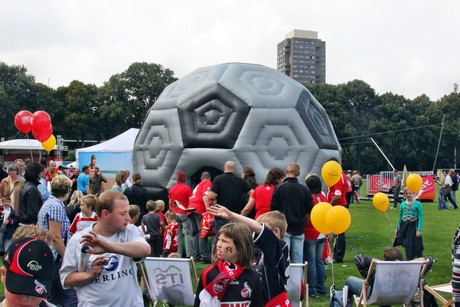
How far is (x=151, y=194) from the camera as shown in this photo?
12.6 meters

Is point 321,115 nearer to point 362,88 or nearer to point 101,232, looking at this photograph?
point 101,232

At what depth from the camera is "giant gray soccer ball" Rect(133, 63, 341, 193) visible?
11672 millimetres

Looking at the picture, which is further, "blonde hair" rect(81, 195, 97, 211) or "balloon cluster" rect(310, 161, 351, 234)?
"balloon cluster" rect(310, 161, 351, 234)

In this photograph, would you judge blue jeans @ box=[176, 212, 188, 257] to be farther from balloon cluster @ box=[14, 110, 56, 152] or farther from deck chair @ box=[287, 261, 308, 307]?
balloon cluster @ box=[14, 110, 56, 152]

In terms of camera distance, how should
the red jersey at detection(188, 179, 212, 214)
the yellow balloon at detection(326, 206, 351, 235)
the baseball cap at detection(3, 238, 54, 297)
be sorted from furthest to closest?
the red jersey at detection(188, 179, 212, 214) < the yellow balloon at detection(326, 206, 351, 235) < the baseball cap at detection(3, 238, 54, 297)

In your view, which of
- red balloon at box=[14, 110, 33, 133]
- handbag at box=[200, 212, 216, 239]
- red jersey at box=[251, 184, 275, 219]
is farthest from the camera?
red balloon at box=[14, 110, 33, 133]

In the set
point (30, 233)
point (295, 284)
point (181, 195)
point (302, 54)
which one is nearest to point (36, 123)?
point (181, 195)

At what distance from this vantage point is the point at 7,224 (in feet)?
31.8

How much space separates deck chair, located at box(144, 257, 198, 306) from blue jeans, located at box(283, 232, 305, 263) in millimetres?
2053

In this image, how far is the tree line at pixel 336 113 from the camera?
5266cm

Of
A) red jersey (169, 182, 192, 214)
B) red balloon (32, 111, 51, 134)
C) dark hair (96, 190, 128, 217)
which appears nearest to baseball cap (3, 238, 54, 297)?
dark hair (96, 190, 128, 217)

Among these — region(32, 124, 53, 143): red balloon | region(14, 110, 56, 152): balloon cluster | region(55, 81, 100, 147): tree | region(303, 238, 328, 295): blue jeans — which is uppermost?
region(55, 81, 100, 147): tree

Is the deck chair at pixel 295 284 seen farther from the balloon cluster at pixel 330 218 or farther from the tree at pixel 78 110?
the tree at pixel 78 110

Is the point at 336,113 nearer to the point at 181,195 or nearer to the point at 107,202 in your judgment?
the point at 181,195
